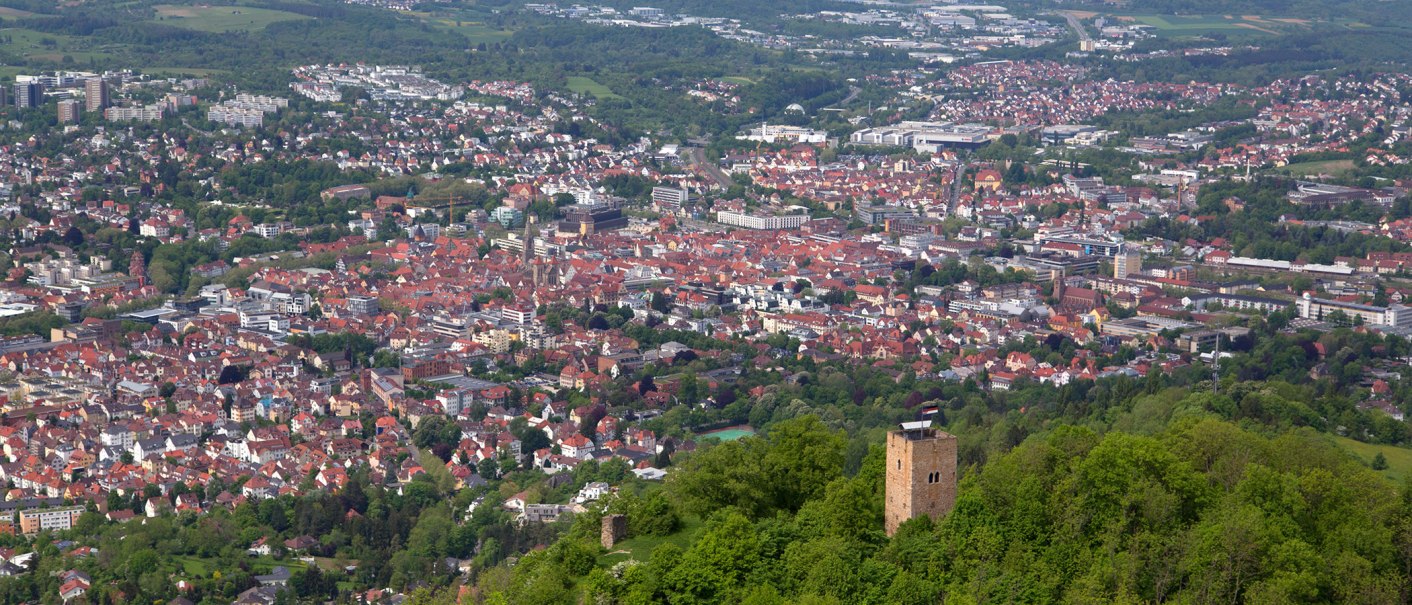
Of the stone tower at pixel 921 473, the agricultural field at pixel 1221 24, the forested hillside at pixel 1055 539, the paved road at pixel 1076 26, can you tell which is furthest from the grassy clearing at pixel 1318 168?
the stone tower at pixel 921 473

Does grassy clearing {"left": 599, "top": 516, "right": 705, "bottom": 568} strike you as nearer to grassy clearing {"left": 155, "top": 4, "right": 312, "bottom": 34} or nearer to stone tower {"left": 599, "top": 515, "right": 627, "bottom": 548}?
stone tower {"left": 599, "top": 515, "right": 627, "bottom": 548}

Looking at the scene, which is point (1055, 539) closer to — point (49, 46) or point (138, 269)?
point (138, 269)

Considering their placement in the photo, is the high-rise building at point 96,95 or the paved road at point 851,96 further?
the paved road at point 851,96

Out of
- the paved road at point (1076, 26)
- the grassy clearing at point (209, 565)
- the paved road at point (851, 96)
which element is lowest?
the grassy clearing at point (209, 565)

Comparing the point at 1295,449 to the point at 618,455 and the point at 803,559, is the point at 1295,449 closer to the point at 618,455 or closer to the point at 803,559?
the point at 803,559

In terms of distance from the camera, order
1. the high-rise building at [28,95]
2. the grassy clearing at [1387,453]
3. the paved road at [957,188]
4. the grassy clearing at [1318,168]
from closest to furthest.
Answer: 1. the grassy clearing at [1387,453]
2. the paved road at [957,188]
3. the grassy clearing at [1318,168]
4. the high-rise building at [28,95]

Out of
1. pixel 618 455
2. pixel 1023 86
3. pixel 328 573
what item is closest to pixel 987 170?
pixel 1023 86

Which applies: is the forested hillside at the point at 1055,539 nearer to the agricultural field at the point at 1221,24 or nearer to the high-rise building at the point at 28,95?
the high-rise building at the point at 28,95

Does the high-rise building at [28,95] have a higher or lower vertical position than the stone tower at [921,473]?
higher
